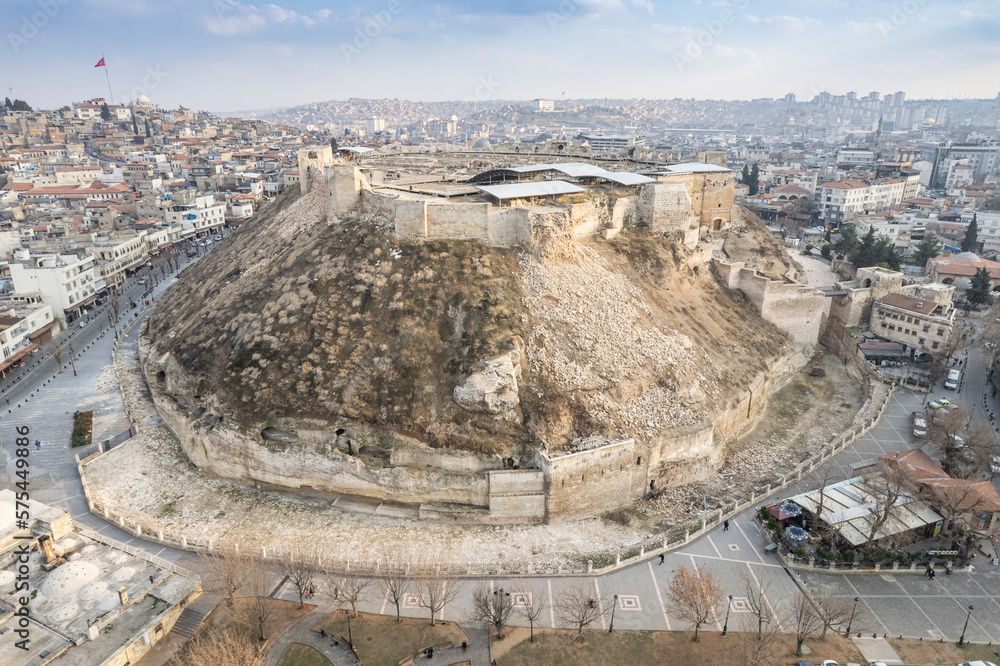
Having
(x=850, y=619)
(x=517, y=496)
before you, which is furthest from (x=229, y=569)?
(x=850, y=619)

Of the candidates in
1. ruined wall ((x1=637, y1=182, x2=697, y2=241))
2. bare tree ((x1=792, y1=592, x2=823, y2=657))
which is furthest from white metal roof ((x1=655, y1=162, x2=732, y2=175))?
bare tree ((x1=792, y1=592, x2=823, y2=657))

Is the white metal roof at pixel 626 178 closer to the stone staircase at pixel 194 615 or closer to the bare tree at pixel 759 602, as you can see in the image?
the bare tree at pixel 759 602

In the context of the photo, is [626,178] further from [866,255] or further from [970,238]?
[970,238]

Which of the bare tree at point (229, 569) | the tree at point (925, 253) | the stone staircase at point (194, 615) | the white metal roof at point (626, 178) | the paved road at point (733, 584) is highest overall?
the white metal roof at point (626, 178)

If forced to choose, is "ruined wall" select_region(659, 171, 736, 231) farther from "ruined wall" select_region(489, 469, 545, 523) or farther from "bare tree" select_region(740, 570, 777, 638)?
"bare tree" select_region(740, 570, 777, 638)

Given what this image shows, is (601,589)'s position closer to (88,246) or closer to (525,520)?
(525,520)

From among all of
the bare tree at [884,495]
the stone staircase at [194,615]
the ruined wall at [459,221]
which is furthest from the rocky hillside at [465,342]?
the stone staircase at [194,615]
